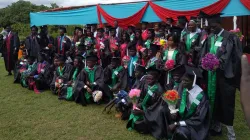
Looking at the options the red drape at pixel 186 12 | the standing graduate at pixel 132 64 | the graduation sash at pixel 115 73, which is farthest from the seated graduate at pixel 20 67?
the red drape at pixel 186 12

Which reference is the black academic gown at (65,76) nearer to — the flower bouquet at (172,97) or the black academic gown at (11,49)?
the black academic gown at (11,49)

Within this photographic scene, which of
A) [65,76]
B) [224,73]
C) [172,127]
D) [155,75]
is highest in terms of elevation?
[224,73]

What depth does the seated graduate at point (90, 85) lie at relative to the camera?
22.1ft

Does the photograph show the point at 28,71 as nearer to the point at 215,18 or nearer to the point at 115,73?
the point at 115,73

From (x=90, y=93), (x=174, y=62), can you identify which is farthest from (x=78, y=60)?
(x=174, y=62)

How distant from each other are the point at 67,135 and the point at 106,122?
0.89m

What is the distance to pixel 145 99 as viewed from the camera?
199 inches

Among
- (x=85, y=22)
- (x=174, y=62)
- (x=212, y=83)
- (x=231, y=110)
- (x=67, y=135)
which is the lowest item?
(x=67, y=135)

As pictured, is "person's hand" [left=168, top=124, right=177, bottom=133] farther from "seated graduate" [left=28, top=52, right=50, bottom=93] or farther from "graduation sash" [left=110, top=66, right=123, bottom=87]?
"seated graduate" [left=28, top=52, right=50, bottom=93]

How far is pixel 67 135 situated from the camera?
16.0ft

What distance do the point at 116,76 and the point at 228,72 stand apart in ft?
11.4

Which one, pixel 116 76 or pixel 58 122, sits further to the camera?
pixel 116 76

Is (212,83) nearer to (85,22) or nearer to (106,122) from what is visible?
(106,122)

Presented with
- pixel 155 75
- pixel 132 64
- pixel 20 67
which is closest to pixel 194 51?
pixel 155 75
